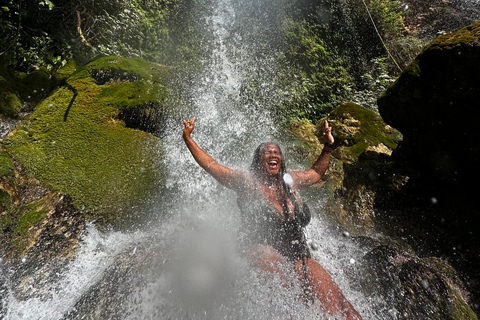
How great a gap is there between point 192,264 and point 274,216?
1.22 meters

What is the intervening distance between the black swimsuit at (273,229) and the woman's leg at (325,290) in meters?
0.13

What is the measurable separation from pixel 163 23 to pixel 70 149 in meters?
5.24

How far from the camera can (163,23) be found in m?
6.98

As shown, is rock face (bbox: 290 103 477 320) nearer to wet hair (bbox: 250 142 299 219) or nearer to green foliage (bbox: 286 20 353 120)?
green foliage (bbox: 286 20 353 120)

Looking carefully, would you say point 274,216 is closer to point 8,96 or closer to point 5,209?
point 5,209

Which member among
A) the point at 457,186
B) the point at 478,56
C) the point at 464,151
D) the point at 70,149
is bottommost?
the point at 70,149

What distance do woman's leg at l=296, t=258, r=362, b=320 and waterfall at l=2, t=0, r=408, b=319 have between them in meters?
0.15

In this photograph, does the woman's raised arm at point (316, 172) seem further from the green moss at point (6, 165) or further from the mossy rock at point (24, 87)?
the mossy rock at point (24, 87)

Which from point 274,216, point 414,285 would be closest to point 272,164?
point 274,216

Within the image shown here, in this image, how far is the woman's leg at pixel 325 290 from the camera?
237cm

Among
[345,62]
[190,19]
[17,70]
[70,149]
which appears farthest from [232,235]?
[345,62]

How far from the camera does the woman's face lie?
3.04m

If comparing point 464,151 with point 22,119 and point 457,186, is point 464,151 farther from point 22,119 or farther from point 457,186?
point 22,119

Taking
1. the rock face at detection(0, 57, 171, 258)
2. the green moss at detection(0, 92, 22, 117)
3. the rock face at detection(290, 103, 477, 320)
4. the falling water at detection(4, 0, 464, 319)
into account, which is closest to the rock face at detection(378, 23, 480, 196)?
the rock face at detection(290, 103, 477, 320)
